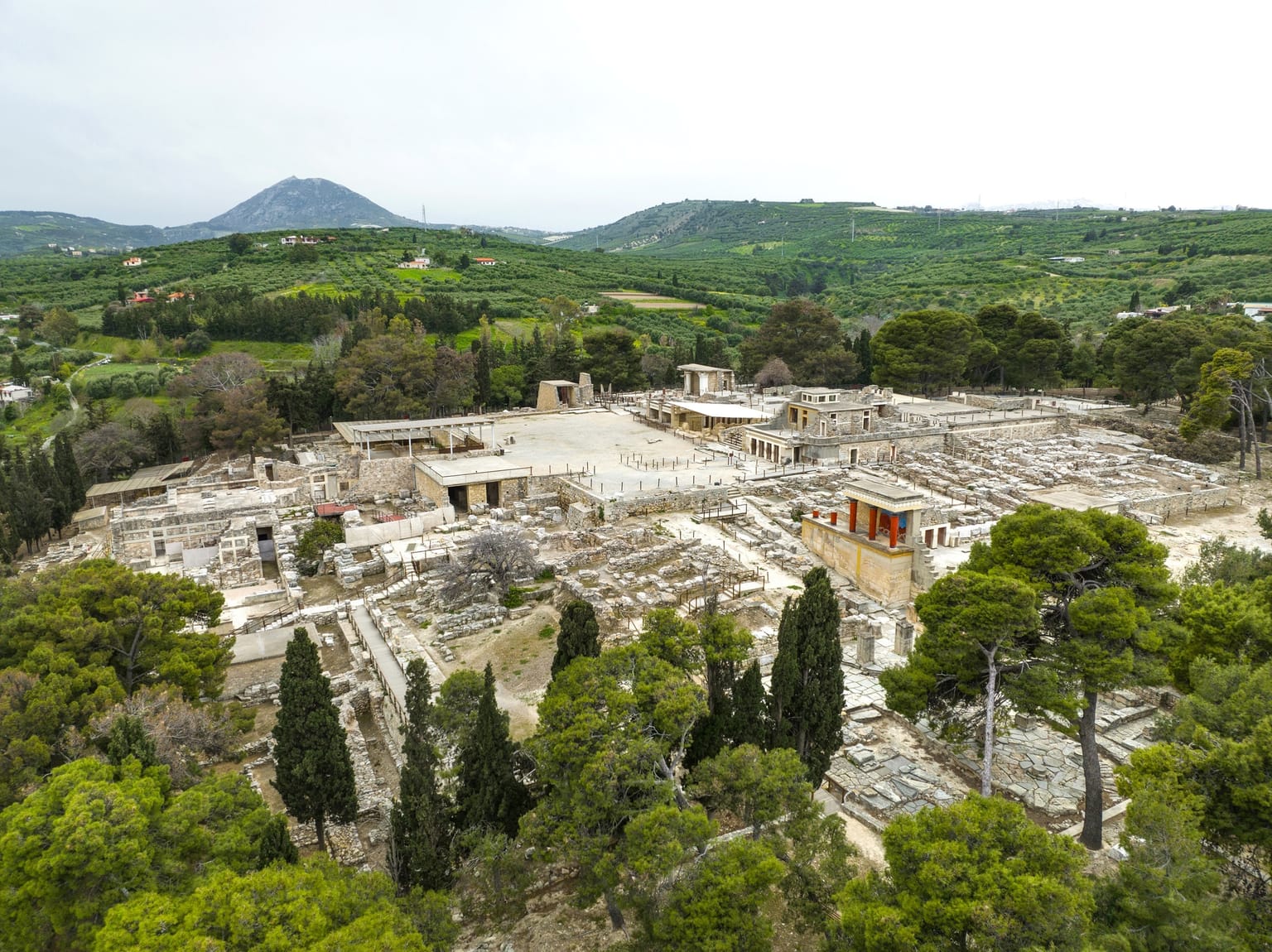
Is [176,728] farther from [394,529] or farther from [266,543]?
[266,543]

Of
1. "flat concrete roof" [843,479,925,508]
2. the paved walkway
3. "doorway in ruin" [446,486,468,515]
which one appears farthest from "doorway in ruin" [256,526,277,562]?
"flat concrete roof" [843,479,925,508]

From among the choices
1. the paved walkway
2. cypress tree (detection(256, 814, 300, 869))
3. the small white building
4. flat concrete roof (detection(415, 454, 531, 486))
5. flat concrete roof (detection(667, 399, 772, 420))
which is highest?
the small white building

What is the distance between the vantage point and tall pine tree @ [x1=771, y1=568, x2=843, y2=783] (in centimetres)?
1250

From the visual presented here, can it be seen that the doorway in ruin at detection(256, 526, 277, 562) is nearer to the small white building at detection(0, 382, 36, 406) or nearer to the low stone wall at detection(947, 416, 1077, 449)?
the small white building at detection(0, 382, 36, 406)

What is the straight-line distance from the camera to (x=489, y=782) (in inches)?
437

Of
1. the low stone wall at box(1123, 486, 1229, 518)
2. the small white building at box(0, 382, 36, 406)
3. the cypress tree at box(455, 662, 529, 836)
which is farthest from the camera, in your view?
the small white building at box(0, 382, 36, 406)

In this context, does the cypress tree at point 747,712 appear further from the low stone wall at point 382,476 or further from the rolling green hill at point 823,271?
the rolling green hill at point 823,271

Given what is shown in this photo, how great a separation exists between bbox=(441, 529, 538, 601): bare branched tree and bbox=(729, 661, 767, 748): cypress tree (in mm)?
10453

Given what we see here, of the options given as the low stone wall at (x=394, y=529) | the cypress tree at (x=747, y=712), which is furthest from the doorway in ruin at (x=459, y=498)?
the cypress tree at (x=747, y=712)

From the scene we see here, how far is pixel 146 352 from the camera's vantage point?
53.5 metres

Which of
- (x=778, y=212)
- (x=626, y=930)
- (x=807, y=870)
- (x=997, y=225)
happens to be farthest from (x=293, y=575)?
(x=778, y=212)

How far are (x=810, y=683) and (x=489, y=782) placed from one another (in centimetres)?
548

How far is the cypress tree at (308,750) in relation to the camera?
11891mm

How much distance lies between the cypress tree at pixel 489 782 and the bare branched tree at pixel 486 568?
33.2 feet
